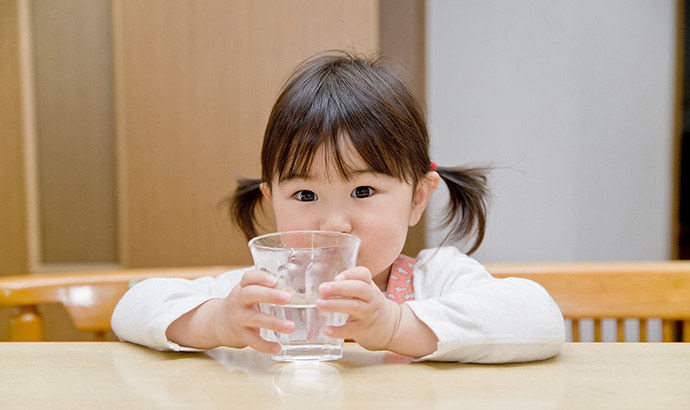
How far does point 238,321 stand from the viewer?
0.52 m

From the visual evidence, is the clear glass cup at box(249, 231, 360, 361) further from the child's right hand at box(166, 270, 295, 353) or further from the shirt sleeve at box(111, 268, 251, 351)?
the shirt sleeve at box(111, 268, 251, 351)

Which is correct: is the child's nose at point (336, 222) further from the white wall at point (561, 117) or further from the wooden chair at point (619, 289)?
the white wall at point (561, 117)

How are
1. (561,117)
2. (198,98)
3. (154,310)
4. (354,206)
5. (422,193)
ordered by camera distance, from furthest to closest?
(561,117)
(198,98)
(422,193)
(354,206)
(154,310)

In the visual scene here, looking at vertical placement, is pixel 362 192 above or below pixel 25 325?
above

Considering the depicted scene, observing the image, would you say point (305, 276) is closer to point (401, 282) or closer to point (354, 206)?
point (354, 206)

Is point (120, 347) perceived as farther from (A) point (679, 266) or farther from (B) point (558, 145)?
(B) point (558, 145)

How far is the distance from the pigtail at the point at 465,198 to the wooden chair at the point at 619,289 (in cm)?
8

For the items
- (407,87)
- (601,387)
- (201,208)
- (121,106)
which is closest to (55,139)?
(121,106)

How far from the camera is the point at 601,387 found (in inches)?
17.7

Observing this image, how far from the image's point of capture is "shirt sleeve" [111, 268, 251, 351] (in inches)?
23.5

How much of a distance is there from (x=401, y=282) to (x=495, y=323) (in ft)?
1.07

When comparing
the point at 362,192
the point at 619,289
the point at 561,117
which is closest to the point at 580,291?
the point at 619,289

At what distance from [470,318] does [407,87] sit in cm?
42

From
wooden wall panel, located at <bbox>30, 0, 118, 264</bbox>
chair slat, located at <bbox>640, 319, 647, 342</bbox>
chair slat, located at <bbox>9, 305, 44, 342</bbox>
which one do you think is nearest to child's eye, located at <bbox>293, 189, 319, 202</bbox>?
chair slat, located at <bbox>9, 305, 44, 342</bbox>
